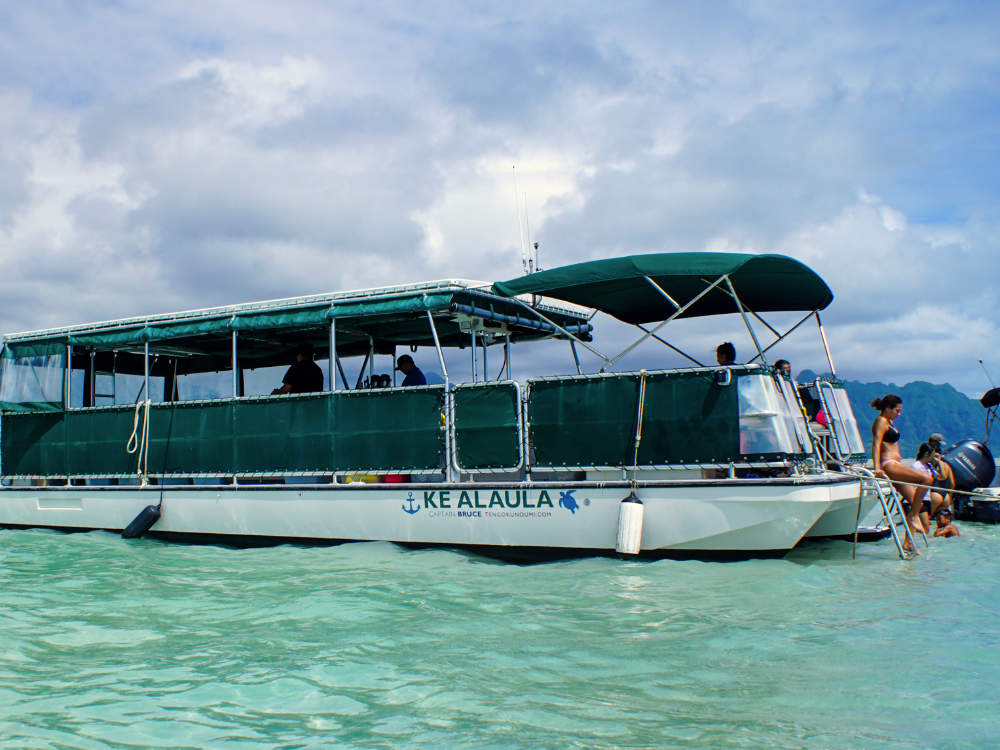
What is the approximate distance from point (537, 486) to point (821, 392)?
13.6ft

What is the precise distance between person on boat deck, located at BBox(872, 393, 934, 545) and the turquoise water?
4.78 feet

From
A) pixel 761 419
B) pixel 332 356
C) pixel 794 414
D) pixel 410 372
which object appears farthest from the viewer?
pixel 410 372

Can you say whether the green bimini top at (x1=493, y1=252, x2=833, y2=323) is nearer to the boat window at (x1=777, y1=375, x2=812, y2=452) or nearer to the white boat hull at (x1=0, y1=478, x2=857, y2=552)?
the boat window at (x1=777, y1=375, x2=812, y2=452)

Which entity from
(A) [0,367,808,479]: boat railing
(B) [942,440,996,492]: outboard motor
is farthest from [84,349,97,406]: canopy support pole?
(B) [942,440,996,492]: outboard motor

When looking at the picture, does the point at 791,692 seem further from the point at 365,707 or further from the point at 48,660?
the point at 48,660

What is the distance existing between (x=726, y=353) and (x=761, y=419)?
185 cm

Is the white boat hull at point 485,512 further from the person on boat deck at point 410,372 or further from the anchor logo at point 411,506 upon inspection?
the person on boat deck at point 410,372

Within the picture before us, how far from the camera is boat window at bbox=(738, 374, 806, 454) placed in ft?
26.5

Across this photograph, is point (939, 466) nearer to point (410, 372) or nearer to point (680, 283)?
point (680, 283)

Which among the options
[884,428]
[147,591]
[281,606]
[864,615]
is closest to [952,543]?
[884,428]

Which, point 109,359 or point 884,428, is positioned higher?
point 109,359

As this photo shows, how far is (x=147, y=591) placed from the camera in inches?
297

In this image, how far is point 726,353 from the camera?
9828mm

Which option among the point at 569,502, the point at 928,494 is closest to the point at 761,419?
the point at 569,502
